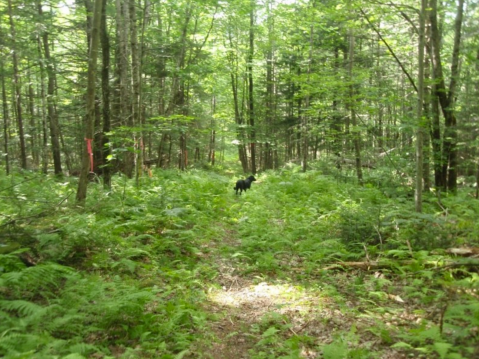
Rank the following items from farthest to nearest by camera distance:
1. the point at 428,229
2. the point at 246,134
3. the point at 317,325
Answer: the point at 246,134, the point at 428,229, the point at 317,325

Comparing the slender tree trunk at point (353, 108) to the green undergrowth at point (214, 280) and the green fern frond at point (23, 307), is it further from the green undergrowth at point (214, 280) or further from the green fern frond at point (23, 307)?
the green fern frond at point (23, 307)

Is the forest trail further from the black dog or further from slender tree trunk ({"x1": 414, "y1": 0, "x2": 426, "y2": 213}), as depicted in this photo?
the black dog

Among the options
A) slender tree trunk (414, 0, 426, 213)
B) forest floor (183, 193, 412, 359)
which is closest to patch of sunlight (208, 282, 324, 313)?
forest floor (183, 193, 412, 359)

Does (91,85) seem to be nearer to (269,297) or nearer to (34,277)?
(34,277)

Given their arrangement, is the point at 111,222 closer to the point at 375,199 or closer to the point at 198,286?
A: the point at 198,286

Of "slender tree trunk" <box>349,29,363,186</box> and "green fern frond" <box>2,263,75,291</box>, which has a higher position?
"slender tree trunk" <box>349,29,363,186</box>

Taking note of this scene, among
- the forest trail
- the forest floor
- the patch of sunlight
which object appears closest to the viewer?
the forest floor

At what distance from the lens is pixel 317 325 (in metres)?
4.46

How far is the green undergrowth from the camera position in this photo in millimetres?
3637

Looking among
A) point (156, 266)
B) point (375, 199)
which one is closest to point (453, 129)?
point (375, 199)

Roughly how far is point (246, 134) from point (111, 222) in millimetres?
15983

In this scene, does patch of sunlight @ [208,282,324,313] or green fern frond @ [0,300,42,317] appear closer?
green fern frond @ [0,300,42,317]

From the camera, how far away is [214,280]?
6051mm

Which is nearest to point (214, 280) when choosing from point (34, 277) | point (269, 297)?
point (269, 297)
